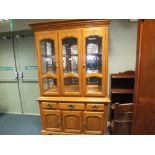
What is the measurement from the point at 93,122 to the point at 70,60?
1.01 m

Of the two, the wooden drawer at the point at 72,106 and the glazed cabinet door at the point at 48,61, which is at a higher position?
the glazed cabinet door at the point at 48,61

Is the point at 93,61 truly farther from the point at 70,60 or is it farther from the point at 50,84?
the point at 50,84

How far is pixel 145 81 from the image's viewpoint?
1018 mm

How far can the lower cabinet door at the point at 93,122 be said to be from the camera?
1863 millimetres

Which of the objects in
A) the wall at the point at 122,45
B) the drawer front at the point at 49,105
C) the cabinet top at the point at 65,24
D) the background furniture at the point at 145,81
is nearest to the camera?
the background furniture at the point at 145,81

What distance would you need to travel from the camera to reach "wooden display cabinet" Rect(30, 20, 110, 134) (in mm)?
1758

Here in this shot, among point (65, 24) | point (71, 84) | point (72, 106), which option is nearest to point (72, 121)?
point (72, 106)

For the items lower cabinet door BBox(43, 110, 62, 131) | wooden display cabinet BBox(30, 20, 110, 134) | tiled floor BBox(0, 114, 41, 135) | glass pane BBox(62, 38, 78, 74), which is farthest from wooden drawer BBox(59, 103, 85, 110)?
tiled floor BBox(0, 114, 41, 135)

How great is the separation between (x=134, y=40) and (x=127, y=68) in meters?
0.49

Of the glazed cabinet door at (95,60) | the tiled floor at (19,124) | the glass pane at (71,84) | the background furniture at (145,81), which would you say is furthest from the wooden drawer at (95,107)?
the tiled floor at (19,124)

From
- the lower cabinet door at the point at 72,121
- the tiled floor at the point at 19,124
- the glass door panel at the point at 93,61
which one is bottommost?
the tiled floor at the point at 19,124

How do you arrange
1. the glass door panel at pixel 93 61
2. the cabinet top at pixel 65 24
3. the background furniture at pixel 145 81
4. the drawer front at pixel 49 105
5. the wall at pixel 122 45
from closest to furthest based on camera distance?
1. the background furniture at pixel 145 81
2. the cabinet top at pixel 65 24
3. the glass door panel at pixel 93 61
4. the drawer front at pixel 49 105
5. the wall at pixel 122 45

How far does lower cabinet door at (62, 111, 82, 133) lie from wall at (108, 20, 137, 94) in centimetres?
100

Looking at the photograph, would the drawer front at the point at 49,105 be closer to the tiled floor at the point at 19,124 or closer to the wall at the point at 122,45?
the tiled floor at the point at 19,124
